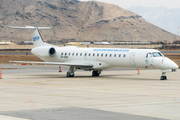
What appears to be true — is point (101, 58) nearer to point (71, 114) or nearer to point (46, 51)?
point (46, 51)

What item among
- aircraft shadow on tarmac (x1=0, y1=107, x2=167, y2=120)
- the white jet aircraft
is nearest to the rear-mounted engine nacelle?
the white jet aircraft

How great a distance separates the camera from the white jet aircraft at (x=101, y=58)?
29.9m

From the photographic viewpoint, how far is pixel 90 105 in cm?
1525

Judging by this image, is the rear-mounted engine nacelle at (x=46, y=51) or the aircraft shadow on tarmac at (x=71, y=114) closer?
the aircraft shadow on tarmac at (x=71, y=114)

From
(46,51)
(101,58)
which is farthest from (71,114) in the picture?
(46,51)

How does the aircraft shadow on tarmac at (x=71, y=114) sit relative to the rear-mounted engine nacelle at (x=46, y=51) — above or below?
below

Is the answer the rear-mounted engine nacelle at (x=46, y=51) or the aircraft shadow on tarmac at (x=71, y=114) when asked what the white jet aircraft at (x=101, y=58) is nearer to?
the rear-mounted engine nacelle at (x=46, y=51)

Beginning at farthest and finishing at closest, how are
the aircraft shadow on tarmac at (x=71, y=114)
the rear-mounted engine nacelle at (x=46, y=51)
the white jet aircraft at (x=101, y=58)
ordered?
the rear-mounted engine nacelle at (x=46, y=51), the white jet aircraft at (x=101, y=58), the aircraft shadow on tarmac at (x=71, y=114)

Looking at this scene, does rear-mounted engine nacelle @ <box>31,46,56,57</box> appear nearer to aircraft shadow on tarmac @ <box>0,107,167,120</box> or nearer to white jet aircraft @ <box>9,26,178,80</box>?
white jet aircraft @ <box>9,26,178,80</box>

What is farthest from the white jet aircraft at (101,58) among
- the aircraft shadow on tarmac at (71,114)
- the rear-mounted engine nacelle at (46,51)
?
the aircraft shadow on tarmac at (71,114)

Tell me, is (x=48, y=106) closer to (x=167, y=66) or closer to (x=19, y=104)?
(x=19, y=104)

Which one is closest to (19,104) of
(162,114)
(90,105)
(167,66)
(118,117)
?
(90,105)

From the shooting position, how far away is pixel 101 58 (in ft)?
109

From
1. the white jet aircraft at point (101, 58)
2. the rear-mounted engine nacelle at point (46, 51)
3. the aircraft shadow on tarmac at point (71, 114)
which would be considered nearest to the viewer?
the aircraft shadow on tarmac at point (71, 114)
